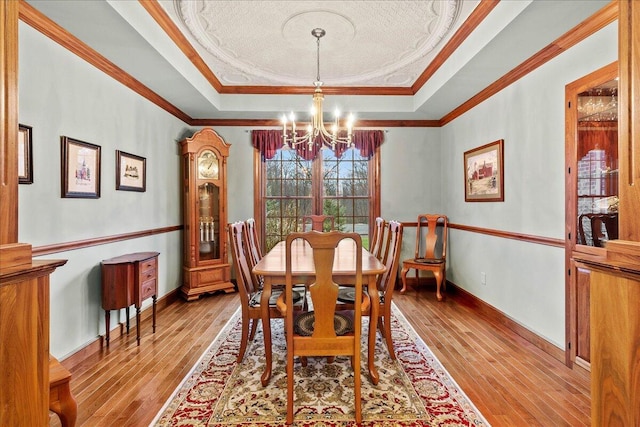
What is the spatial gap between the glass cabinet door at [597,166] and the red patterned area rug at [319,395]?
149cm

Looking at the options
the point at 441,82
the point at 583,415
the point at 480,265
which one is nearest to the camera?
the point at 583,415

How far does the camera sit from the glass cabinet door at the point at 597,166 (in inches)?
92.8

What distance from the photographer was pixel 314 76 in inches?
164

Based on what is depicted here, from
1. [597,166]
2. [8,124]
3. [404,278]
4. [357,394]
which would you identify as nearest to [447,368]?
[357,394]

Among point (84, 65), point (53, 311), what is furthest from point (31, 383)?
point (84, 65)

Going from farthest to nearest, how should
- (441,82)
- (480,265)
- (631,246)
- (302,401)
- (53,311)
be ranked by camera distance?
(480,265)
(441,82)
(53,311)
(302,401)
(631,246)

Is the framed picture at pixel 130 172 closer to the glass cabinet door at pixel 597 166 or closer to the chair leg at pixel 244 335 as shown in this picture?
the chair leg at pixel 244 335

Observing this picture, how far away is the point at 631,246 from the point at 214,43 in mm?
3434

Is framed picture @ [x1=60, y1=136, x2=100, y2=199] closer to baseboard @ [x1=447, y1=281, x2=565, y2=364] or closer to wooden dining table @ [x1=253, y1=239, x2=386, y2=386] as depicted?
wooden dining table @ [x1=253, y1=239, x2=386, y2=386]

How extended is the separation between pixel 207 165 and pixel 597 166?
163 inches

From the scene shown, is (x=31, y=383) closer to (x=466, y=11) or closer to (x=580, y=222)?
(x=580, y=222)

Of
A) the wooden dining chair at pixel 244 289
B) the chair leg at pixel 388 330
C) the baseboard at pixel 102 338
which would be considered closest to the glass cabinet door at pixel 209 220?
the baseboard at pixel 102 338

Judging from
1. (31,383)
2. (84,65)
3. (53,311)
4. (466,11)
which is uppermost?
(466,11)

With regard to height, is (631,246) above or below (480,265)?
above
